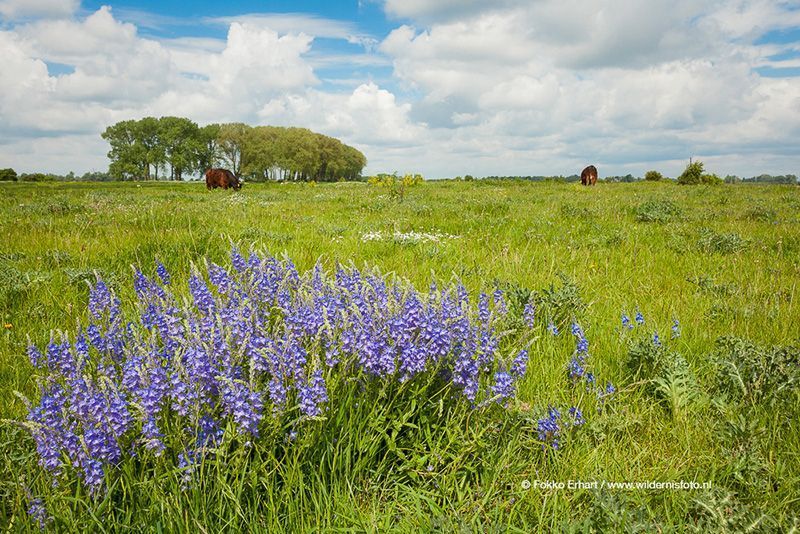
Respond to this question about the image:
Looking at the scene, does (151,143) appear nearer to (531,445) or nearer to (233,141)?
(233,141)

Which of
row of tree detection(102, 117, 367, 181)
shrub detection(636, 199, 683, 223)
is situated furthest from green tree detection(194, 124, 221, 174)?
shrub detection(636, 199, 683, 223)

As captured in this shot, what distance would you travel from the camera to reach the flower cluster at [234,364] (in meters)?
2.06

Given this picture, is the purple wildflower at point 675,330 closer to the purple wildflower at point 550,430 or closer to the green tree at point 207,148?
the purple wildflower at point 550,430

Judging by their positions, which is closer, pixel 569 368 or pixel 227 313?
pixel 227 313

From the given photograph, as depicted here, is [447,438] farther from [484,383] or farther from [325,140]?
[325,140]

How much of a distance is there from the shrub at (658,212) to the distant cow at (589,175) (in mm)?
19016

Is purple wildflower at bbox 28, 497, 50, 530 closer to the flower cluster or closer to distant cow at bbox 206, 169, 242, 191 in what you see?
the flower cluster

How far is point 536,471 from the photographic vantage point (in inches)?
96.4

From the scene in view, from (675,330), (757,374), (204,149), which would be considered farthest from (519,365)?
(204,149)

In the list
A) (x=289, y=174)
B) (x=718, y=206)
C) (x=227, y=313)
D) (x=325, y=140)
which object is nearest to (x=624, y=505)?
(x=227, y=313)

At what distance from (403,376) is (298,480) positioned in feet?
2.40

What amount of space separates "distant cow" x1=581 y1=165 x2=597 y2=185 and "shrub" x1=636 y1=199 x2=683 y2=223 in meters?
19.0

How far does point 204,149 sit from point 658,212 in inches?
4312

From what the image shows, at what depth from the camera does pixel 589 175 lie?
3120cm
